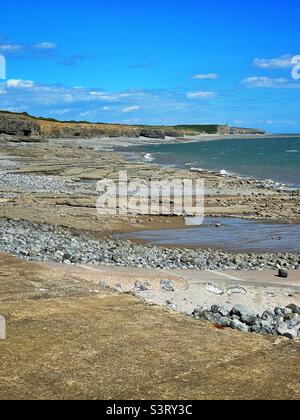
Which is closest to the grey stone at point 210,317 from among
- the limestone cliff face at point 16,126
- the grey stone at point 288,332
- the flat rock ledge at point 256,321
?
the flat rock ledge at point 256,321

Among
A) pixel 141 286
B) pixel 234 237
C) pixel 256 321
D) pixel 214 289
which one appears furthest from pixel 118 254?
pixel 256 321

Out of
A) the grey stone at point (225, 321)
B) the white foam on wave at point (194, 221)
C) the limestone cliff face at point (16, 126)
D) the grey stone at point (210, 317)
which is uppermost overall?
the limestone cliff face at point (16, 126)

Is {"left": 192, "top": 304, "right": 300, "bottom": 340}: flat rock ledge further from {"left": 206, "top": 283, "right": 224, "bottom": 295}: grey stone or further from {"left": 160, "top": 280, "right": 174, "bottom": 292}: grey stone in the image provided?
{"left": 160, "top": 280, "right": 174, "bottom": 292}: grey stone

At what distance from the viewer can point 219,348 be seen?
6.46m

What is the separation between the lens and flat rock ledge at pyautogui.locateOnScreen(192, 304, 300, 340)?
294 inches

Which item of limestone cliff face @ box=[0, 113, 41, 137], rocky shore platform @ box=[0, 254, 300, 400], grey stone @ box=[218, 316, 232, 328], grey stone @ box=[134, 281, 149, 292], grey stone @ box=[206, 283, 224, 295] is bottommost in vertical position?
grey stone @ box=[206, 283, 224, 295]

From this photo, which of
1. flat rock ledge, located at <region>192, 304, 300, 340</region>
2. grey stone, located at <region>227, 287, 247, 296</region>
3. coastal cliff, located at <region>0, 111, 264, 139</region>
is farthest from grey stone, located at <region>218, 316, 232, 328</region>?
coastal cliff, located at <region>0, 111, 264, 139</region>

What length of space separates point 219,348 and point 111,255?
27.9 feet

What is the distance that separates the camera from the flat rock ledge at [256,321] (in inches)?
294

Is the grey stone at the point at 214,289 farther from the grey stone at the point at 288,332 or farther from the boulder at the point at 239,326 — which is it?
the grey stone at the point at 288,332

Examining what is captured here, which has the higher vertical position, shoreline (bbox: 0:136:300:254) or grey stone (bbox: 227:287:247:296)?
shoreline (bbox: 0:136:300:254)

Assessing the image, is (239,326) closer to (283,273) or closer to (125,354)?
(125,354)
